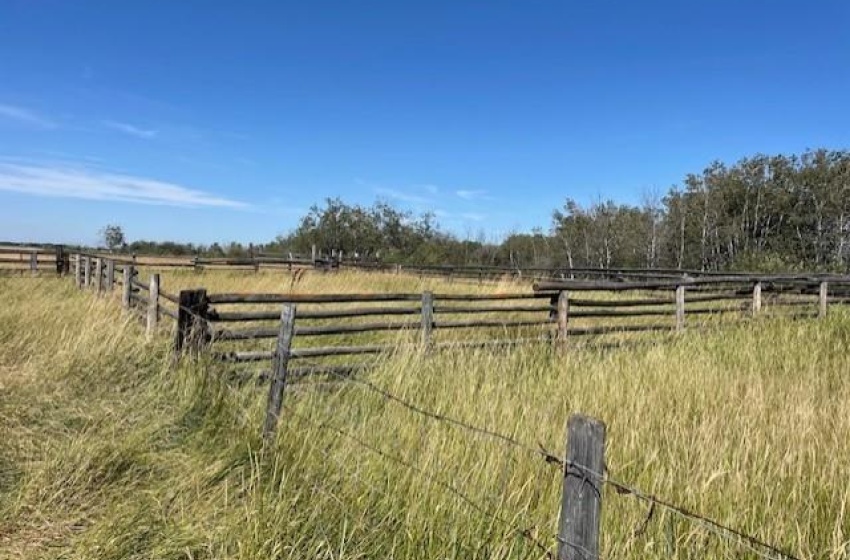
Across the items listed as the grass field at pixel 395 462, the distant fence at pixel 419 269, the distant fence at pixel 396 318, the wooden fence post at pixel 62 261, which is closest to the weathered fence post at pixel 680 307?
the distant fence at pixel 396 318

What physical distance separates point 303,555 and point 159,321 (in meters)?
6.55

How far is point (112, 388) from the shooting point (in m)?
5.71

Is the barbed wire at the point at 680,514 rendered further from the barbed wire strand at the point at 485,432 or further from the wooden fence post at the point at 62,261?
the wooden fence post at the point at 62,261

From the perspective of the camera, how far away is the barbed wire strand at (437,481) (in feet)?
8.40

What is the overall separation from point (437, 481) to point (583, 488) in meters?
1.31

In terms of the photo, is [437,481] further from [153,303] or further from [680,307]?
[680,307]

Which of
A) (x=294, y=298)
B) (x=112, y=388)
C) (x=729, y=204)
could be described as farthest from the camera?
(x=729, y=204)

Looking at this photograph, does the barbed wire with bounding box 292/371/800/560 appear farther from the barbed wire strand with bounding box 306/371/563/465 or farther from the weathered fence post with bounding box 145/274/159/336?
the weathered fence post with bounding box 145/274/159/336

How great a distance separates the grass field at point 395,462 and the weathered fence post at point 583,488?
702 millimetres

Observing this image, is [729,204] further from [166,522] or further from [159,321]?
[166,522]

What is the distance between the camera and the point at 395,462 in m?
3.50

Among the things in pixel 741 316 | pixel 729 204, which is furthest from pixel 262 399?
pixel 729 204

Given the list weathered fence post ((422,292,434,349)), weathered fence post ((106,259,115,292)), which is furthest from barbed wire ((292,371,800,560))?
weathered fence post ((106,259,115,292))

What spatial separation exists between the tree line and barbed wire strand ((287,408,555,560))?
4082 centimetres
